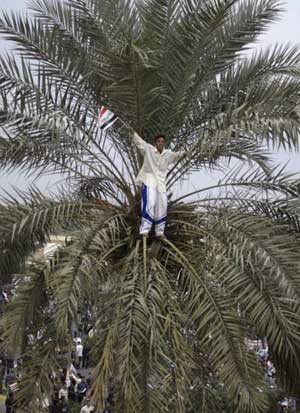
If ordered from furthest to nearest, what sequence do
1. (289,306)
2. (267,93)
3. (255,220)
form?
1. (267,93)
2. (255,220)
3. (289,306)

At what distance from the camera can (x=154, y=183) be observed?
25.6 feet

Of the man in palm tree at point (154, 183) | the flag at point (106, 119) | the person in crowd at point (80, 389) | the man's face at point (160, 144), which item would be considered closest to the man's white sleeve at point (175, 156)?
the man in palm tree at point (154, 183)

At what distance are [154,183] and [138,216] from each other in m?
0.62

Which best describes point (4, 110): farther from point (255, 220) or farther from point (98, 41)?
point (255, 220)

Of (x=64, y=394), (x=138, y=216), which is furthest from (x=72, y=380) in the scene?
(x=138, y=216)

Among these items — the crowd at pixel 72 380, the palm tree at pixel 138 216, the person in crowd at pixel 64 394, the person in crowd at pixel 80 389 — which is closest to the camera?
the palm tree at pixel 138 216

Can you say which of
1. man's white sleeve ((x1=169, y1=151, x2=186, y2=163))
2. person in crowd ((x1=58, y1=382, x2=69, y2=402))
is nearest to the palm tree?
man's white sleeve ((x1=169, y1=151, x2=186, y2=163))

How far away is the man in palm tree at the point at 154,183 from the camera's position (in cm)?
771

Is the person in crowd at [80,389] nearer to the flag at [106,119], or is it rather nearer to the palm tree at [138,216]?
the palm tree at [138,216]

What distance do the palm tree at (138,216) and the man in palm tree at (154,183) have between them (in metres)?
0.28

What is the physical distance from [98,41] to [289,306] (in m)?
3.91

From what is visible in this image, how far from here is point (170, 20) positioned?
8375 mm

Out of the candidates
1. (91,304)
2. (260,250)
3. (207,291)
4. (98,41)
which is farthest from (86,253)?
(98,41)

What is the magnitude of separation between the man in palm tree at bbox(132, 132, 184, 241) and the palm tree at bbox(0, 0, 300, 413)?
278 millimetres
